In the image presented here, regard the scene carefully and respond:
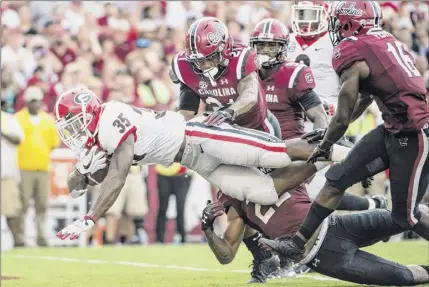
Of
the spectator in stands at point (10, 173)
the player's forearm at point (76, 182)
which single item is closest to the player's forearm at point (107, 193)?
A: the player's forearm at point (76, 182)

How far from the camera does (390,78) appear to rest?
21.1ft

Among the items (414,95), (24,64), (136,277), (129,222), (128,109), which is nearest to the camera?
(414,95)

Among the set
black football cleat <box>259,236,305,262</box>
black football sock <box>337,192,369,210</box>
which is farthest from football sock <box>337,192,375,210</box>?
black football cleat <box>259,236,305,262</box>

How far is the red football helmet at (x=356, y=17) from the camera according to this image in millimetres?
6605

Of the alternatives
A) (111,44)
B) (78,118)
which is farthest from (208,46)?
(111,44)

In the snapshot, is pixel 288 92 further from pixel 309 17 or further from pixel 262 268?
pixel 262 268

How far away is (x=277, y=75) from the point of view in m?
8.29

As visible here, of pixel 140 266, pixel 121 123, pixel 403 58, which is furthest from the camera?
pixel 140 266

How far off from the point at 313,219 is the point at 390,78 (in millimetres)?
1048

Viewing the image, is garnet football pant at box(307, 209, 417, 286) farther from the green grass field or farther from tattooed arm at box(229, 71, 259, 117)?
tattooed arm at box(229, 71, 259, 117)

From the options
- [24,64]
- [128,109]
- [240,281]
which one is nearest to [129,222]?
[24,64]

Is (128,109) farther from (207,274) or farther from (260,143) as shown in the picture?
(207,274)

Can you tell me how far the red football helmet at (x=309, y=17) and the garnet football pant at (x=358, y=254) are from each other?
2651mm

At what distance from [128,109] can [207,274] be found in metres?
2.54
